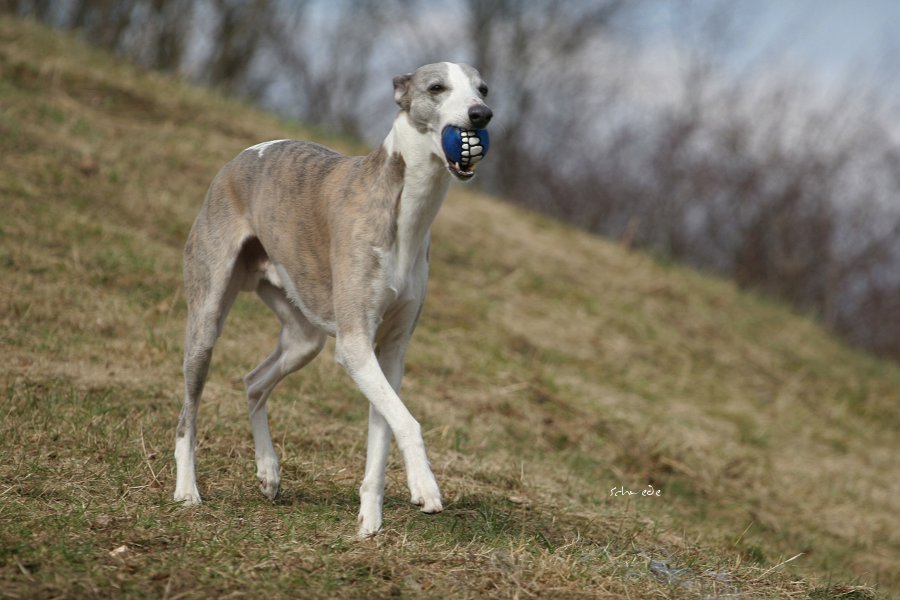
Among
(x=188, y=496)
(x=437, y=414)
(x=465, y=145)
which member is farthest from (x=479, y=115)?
(x=437, y=414)

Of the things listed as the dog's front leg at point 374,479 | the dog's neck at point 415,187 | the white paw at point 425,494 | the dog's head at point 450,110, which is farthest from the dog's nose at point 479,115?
A: the white paw at point 425,494

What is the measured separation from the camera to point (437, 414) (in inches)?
308

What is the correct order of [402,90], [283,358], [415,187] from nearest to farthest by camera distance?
1. [415,187]
2. [402,90]
3. [283,358]

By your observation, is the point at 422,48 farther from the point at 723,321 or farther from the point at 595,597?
the point at 595,597

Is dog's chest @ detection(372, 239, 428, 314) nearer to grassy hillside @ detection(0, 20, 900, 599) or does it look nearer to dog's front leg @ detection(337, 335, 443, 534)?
dog's front leg @ detection(337, 335, 443, 534)

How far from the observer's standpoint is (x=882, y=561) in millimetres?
7629

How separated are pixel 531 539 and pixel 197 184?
7615mm

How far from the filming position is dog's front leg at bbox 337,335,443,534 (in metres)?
4.06

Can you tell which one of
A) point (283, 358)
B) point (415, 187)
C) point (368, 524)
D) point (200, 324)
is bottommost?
point (368, 524)

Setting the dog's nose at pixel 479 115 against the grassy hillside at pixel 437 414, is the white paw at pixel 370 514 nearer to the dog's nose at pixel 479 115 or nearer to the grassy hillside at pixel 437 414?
the grassy hillside at pixel 437 414

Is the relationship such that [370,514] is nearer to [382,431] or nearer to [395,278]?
[382,431]

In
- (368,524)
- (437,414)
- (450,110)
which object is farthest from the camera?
(437,414)

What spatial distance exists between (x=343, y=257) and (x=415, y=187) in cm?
43

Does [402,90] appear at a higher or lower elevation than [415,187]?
higher
